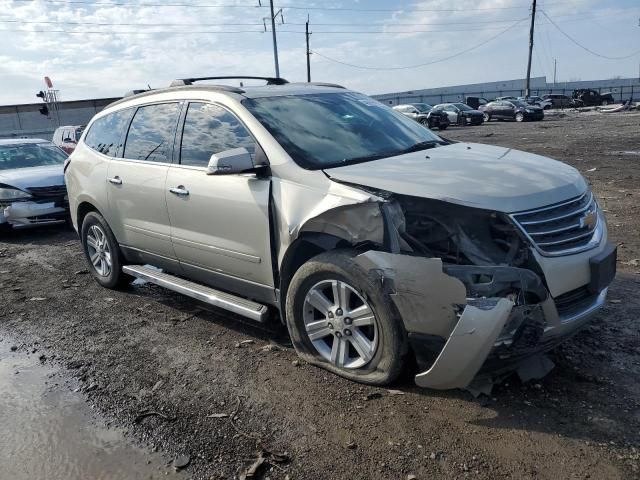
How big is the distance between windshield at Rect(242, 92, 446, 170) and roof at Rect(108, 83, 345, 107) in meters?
0.09

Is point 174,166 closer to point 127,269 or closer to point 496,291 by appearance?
point 127,269

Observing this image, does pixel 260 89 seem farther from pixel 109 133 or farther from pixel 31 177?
pixel 31 177

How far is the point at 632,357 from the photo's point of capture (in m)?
3.62

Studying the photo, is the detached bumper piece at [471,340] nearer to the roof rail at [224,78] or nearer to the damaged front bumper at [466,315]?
the damaged front bumper at [466,315]

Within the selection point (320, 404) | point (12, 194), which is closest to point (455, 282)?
point (320, 404)

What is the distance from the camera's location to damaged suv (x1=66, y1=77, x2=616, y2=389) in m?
2.97

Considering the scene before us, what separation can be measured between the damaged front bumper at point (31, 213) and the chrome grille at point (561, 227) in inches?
318

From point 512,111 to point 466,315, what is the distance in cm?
3793

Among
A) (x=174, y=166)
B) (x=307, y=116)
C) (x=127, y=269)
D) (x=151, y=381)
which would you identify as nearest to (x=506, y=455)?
(x=151, y=381)

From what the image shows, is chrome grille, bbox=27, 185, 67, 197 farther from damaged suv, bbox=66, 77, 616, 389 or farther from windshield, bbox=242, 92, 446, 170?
windshield, bbox=242, 92, 446, 170

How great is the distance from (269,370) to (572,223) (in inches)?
86.7

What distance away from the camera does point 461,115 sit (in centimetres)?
3481

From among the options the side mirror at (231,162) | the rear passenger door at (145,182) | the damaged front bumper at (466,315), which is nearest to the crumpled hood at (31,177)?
the rear passenger door at (145,182)

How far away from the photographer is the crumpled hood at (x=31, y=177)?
890cm
